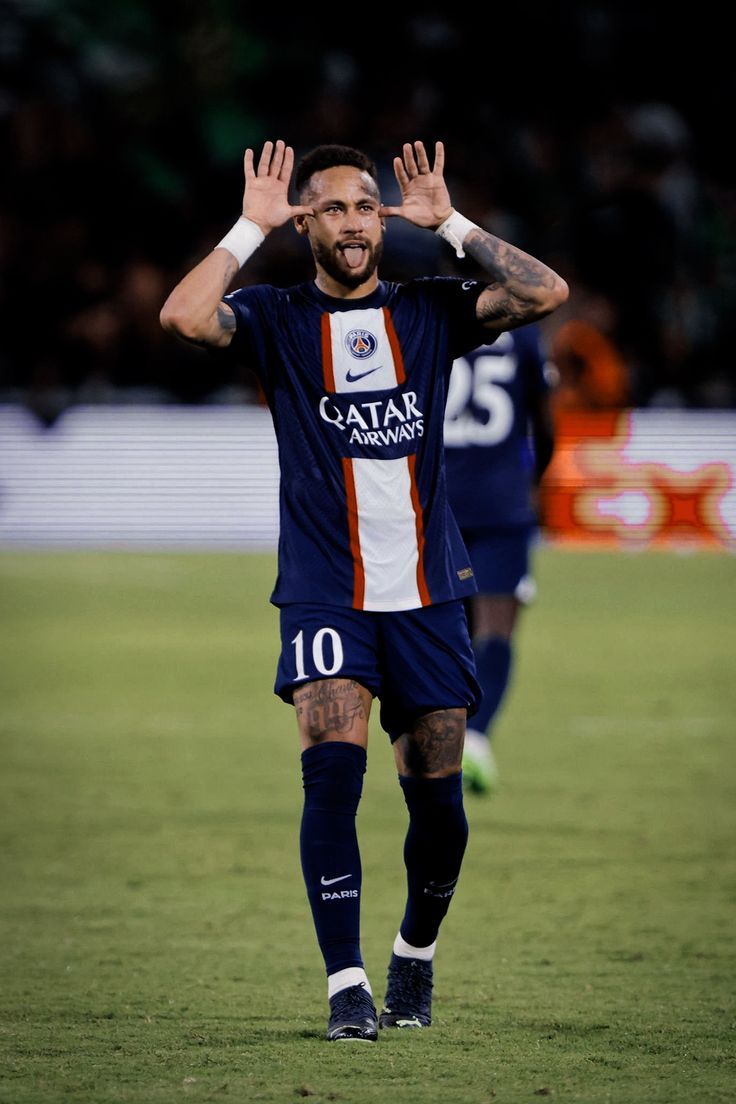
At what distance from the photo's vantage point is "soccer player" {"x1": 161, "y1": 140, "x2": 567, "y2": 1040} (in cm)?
480

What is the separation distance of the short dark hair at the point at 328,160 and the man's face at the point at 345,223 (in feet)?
0.06

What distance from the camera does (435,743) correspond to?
4914 millimetres

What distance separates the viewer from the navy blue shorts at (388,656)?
4.82 meters

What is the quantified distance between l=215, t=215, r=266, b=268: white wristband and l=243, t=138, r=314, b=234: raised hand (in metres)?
0.02

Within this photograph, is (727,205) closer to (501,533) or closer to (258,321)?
(501,533)

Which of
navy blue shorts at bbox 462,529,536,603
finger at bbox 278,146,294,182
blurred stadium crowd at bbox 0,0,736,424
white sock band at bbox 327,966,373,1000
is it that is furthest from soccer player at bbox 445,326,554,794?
blurred stadium crowd at bbox 0,0,736,424

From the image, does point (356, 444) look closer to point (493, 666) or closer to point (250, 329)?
point (250, 329)

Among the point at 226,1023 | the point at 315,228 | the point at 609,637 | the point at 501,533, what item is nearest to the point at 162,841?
the point at 501,533

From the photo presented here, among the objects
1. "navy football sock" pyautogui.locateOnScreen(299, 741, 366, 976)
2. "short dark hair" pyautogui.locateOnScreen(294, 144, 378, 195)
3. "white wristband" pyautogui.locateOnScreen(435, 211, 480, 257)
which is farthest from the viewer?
"white wristband" pyautogui.locateOnScreen(435, 211, 480, 257)

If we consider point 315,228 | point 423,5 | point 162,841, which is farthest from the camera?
point 423,5

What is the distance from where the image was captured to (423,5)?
95.5ft

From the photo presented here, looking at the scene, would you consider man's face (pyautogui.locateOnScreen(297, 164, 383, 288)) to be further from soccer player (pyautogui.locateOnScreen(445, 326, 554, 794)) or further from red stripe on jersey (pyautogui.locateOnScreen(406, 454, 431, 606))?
soccer player (pyautogui.locateOnScreen(445, 326, 554, 794))

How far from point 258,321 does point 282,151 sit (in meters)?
0.50

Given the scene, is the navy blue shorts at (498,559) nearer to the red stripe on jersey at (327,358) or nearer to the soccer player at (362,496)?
the soccer player at (362,496)
